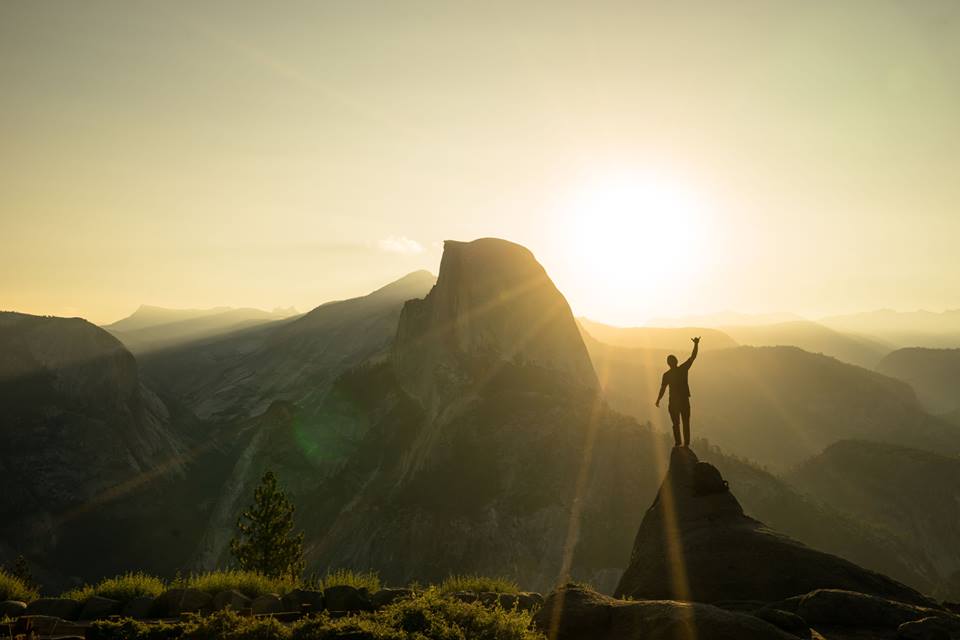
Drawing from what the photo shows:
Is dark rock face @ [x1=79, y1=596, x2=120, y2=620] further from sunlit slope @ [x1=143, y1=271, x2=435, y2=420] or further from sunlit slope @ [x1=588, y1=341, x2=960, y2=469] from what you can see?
sunlit slope @ [x1=143, y1=271, x2=435, y2=420]

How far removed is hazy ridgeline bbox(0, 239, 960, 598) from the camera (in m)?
53.5

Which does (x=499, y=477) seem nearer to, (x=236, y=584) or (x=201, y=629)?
(x=236, y=584)

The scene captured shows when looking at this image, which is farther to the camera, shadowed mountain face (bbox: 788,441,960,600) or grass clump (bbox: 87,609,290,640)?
shadowed mountain face (bbox: 788,441,960,600)

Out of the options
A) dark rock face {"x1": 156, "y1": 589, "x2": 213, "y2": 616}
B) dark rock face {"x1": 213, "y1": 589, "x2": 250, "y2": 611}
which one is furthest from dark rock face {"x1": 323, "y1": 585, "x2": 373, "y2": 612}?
dark rock face {"x1": 156, "y1": 589, "x2": 213, "y2": 616}

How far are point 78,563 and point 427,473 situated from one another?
1957 inches

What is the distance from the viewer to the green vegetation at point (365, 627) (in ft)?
29.6

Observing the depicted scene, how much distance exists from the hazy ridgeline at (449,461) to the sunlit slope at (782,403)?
34.3 inches

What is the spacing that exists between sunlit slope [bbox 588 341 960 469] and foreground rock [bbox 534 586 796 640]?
329 feet

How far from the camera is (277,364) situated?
162875 millimetres

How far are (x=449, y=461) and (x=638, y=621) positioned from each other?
5280 centimetres

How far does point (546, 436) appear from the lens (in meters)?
60.8

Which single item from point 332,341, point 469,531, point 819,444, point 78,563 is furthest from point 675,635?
point 332,341

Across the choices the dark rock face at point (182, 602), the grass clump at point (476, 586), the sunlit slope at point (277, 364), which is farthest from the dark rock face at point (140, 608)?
the sunlit slope at point (277, 364)

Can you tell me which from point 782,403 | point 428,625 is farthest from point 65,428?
point 782,403
